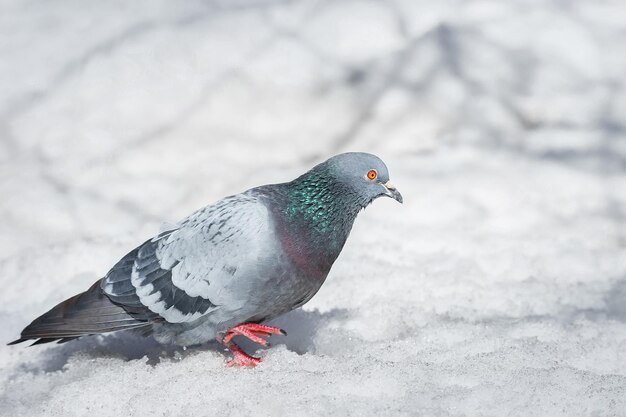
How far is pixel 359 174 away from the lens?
338 centimetres

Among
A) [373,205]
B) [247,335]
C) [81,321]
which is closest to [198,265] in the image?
[247,335]

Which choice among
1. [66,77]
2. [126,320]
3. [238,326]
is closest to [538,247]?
[238,326]

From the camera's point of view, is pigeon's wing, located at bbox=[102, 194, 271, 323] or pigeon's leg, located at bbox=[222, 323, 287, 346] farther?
pigeon's leg, located at bbox=[222, 323, 287, 346]

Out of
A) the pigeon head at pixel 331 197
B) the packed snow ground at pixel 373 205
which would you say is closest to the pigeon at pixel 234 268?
the pigeon head at pixel 331 197

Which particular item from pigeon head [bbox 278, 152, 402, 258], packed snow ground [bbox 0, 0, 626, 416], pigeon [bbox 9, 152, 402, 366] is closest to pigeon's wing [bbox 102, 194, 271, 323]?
pigeon [bbox 9, 152, 402, 366]

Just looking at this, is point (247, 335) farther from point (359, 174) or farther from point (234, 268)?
point (359, 174)

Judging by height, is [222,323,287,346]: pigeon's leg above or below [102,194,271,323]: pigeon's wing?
below

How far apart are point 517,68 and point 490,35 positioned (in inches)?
14.2

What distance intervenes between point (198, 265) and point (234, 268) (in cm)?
17

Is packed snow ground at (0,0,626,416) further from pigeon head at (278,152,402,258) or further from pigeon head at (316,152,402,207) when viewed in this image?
pigeon head at (316,152,402,207)

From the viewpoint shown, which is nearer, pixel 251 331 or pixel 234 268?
pixel 234 268

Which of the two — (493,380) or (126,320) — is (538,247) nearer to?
(493,380)

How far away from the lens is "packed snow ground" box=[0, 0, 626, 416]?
10.6ft

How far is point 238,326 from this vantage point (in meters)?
3.42
